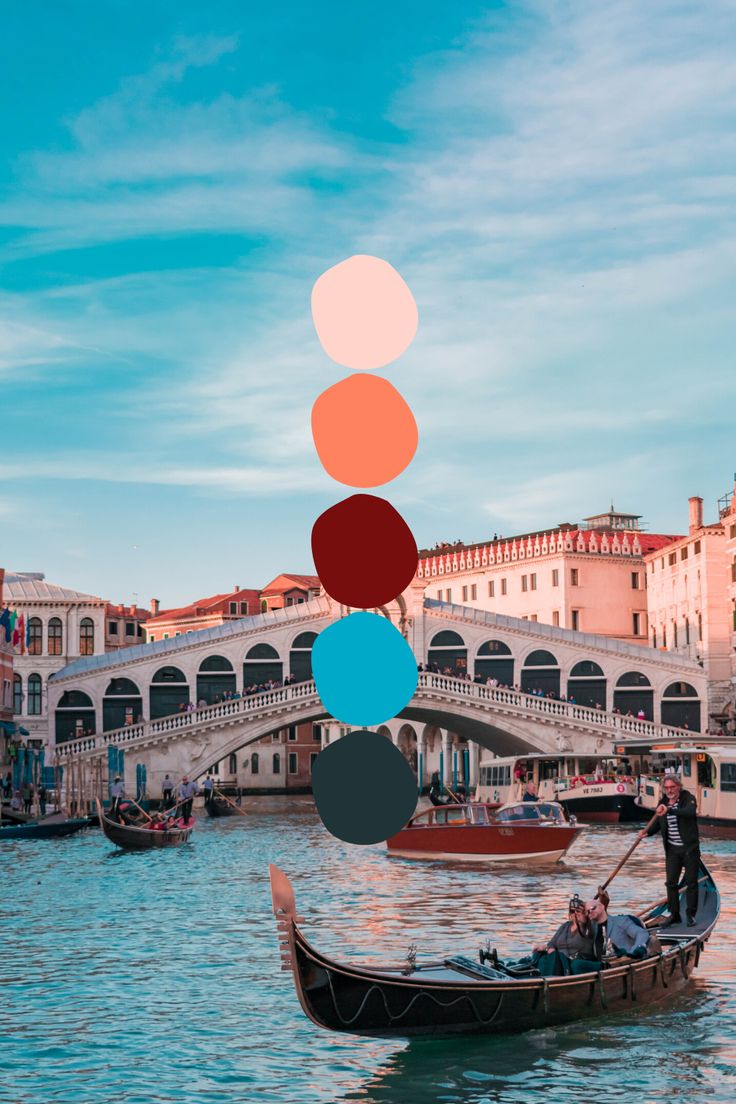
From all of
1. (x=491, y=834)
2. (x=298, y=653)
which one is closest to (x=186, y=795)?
(x=298, y=653)

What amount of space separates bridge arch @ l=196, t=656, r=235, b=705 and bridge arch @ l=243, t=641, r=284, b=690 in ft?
1.31

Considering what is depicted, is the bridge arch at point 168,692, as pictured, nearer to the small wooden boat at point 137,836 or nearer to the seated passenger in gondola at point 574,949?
the small wooden boat at point 137,836

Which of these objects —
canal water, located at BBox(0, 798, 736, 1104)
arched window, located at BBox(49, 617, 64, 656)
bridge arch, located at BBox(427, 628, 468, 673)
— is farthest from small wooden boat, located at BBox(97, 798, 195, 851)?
arched window, located at BBox(49, 617, 64, 656)

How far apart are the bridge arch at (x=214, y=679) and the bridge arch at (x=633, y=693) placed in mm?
9796

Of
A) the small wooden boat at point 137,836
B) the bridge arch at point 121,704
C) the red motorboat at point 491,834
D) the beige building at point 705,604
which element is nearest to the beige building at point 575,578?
the beige building at point 705,604

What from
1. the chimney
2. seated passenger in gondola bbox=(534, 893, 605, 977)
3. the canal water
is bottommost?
the canal water

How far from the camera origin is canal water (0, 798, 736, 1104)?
29.9ft

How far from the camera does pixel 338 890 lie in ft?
62.9

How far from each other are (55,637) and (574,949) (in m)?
44.3

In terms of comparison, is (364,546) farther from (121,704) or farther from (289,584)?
(289,584)

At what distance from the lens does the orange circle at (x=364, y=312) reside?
18.4 ft

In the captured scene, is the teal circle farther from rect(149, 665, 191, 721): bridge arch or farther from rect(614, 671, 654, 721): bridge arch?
rect(614, 671, 654, 721): bridge arch

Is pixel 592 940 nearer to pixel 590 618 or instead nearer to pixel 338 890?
pixel 338 890

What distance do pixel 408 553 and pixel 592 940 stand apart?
5.00 meters
